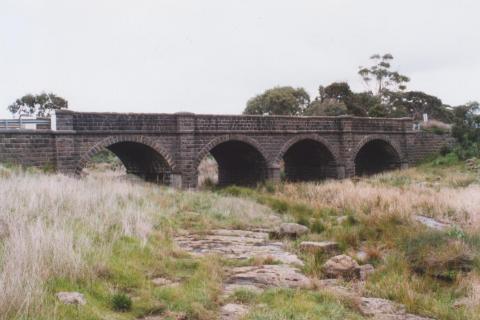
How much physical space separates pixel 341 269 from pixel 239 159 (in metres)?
20.6

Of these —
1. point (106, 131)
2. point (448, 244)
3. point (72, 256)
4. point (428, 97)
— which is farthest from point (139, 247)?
point (428, 97)

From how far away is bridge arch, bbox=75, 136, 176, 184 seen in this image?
1934 cm

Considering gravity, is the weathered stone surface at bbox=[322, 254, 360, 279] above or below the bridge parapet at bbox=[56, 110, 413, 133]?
below

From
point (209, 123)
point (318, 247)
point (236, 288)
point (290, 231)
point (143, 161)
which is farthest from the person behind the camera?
point (143, 161)

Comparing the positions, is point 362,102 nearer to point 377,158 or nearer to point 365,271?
point 377,158

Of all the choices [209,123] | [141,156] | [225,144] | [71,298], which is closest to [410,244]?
[71,298]

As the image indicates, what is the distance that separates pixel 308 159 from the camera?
3053cm

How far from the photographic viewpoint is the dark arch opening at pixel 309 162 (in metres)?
28.5

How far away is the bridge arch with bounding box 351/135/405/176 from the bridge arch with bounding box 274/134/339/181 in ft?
6.99

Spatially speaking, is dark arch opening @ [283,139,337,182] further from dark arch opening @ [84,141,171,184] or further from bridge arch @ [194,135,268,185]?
dark arch opening @ [84,141,171,184]

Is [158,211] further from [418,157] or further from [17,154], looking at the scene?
[418,157]

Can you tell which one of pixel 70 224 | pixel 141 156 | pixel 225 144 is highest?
pixel 225 144

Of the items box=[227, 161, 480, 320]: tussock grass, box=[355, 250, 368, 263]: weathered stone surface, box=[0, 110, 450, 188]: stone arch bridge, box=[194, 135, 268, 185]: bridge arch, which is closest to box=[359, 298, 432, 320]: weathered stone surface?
box=[227, 161, 480, 320]: tussock grass

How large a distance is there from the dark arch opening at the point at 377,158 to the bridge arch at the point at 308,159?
471cm
